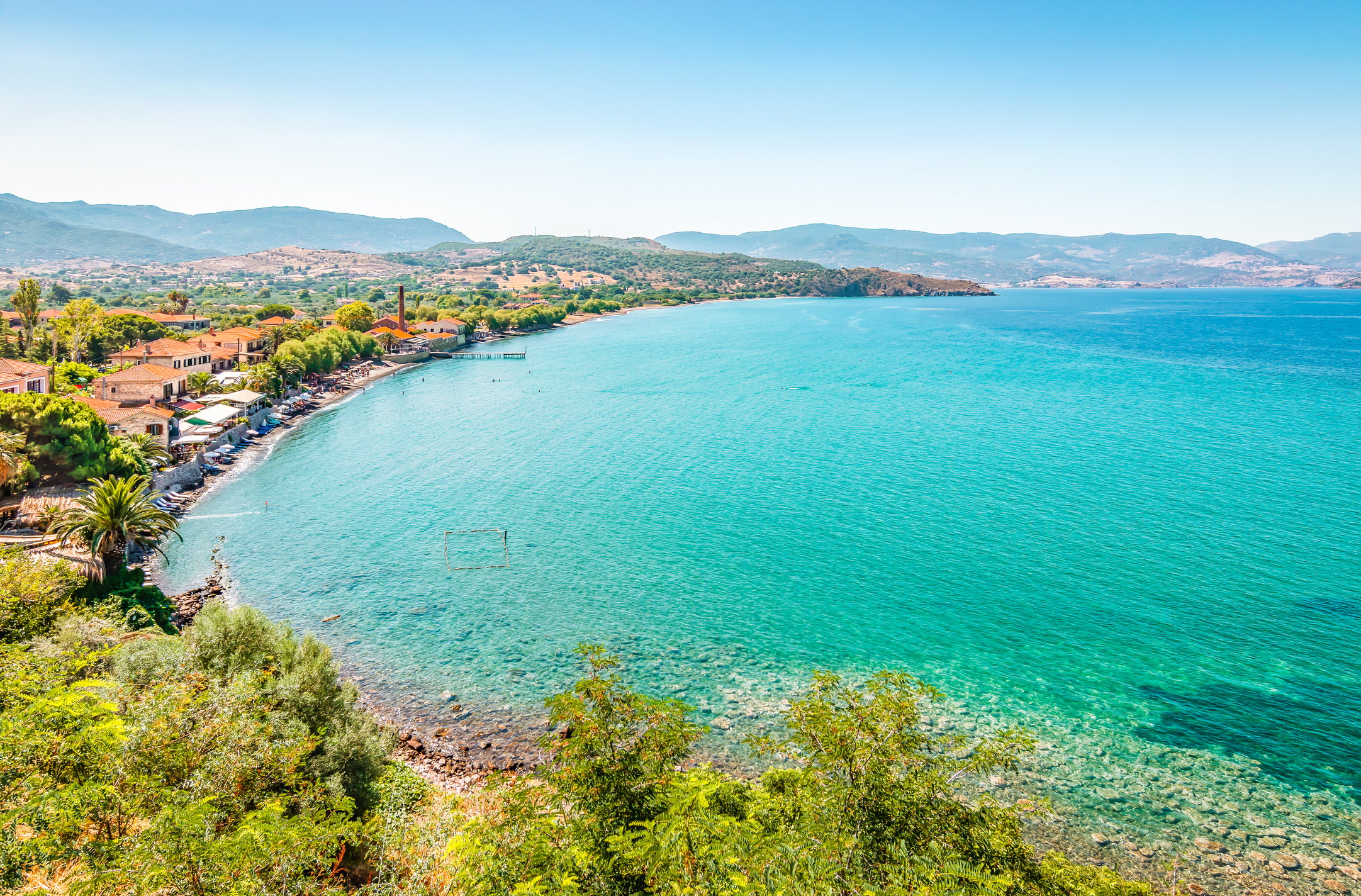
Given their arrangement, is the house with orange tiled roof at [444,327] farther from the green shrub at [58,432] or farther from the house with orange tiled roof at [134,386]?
the green shrub at [58,432]

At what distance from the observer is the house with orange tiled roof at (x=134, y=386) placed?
5969cm

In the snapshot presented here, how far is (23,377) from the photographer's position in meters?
52.6

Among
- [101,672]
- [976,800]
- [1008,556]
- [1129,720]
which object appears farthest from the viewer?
[1008,556]

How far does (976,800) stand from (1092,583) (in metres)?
17.9

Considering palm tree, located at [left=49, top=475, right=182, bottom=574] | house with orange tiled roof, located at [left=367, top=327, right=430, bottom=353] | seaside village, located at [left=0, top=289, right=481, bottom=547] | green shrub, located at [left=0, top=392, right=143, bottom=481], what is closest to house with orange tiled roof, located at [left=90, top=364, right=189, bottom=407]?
seaside village, located at [left=0, top=289, right=481, bottom=547]

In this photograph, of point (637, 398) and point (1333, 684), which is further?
point (637, 398)

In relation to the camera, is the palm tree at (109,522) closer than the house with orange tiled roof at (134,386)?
Yes

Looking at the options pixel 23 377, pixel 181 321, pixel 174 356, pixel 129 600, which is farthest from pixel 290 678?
pixel 181 321

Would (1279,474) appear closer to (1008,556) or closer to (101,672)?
(1008,556)

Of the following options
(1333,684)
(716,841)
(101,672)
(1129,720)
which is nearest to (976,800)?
(1129,720)

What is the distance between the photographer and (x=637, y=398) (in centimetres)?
8262

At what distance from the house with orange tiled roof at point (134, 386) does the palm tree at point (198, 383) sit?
345 cm

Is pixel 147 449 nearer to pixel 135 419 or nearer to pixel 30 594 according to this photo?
pixel 135 419

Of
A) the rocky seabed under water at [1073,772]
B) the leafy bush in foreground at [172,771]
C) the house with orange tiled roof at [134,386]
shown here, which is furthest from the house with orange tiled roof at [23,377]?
the leafy bush in foreground at [172,771]
